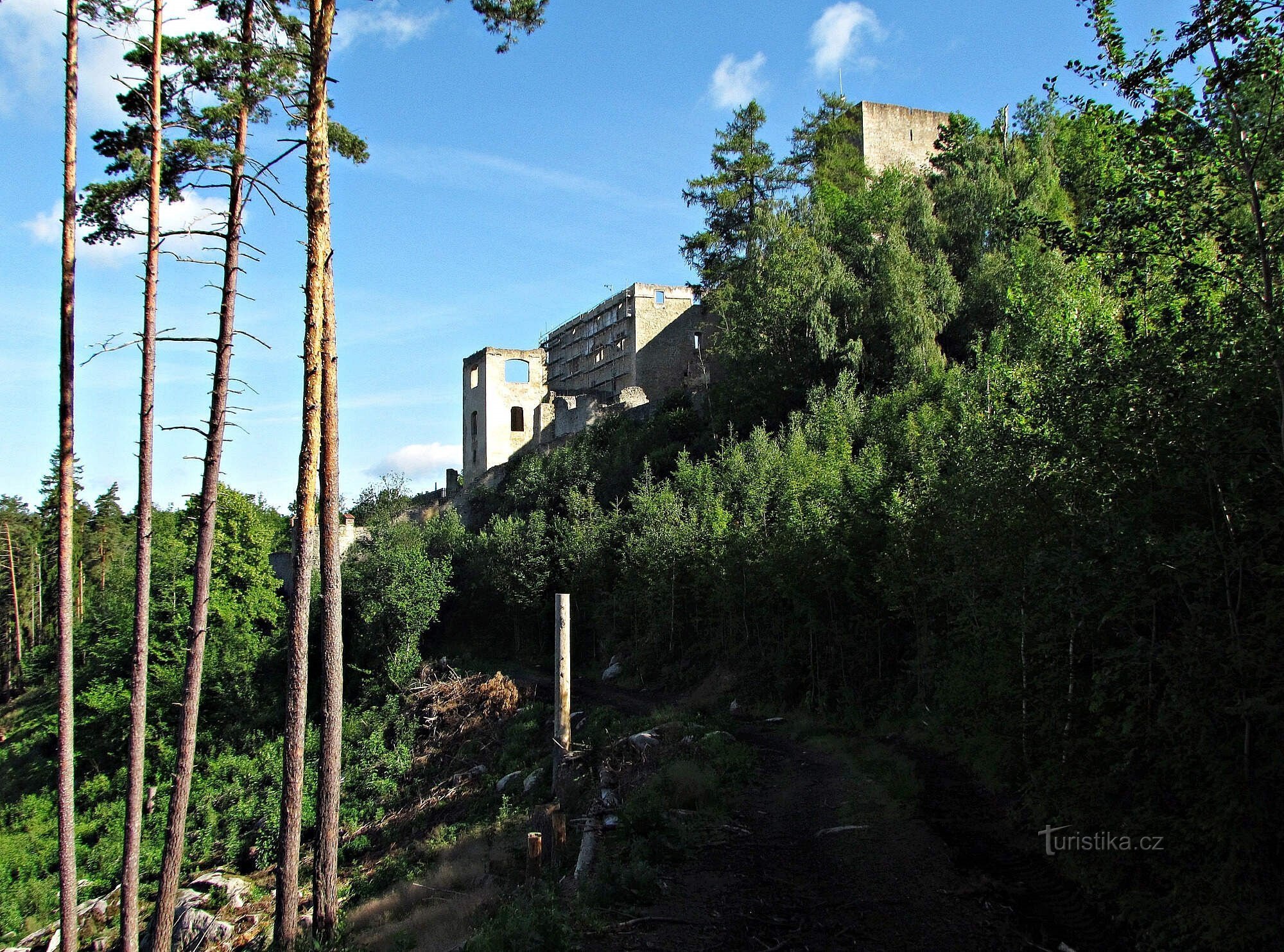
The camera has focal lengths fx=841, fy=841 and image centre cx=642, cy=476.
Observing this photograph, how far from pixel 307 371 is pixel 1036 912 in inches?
377

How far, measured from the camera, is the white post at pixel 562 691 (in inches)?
517

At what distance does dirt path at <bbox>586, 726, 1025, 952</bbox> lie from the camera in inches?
286

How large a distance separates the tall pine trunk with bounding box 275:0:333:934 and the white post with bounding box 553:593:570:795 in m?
4.16

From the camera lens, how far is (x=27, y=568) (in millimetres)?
44625

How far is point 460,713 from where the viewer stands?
79.8 feet

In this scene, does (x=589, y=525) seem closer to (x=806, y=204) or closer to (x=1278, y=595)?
(x=806, y=204)

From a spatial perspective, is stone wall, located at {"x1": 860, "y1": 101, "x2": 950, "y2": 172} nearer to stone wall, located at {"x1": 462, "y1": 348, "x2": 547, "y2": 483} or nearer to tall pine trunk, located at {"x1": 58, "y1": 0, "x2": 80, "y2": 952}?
stone wall, located at {"x1": 462, "y1": 348, "x2": 547, "y2": 483}

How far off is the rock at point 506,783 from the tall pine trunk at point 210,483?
7.66 m

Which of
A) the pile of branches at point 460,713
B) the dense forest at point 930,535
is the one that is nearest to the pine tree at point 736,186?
the dense forest at point 930,535

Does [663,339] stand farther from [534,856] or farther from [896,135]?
[534,856]

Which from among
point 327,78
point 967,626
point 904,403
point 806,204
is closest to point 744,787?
point 967,626

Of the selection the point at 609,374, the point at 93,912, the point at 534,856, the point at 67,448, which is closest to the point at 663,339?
the point at 609,374

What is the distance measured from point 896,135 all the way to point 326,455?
46042 millimetres

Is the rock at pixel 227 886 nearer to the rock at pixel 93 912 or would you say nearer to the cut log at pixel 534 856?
the rock at pixel 93 912
